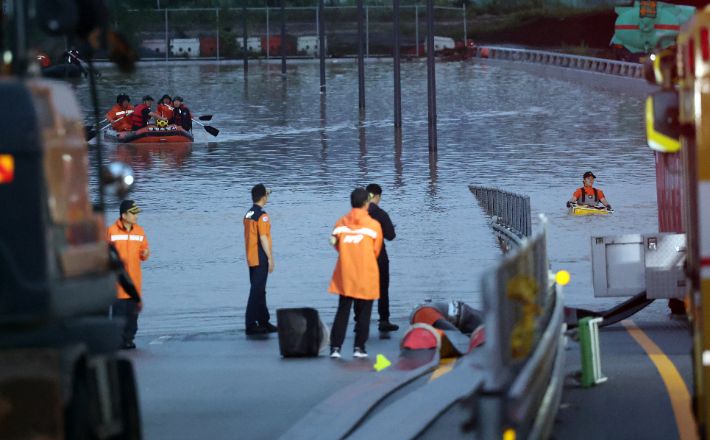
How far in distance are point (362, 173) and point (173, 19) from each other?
62.4 meters

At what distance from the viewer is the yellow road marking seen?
1069cm

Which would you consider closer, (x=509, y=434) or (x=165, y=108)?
(x=509, y=434)

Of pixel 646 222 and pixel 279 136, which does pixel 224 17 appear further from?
pixel 646 222

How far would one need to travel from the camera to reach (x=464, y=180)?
2994cm

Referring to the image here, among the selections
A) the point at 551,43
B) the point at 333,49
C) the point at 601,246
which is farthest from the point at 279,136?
the point at 551,43

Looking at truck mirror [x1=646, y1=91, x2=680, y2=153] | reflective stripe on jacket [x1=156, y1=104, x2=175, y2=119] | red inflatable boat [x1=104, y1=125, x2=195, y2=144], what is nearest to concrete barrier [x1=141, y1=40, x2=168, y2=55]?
red inflatable boat [x1=104, y1=125, x2=195, y2=144]

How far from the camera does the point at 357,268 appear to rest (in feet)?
38.4

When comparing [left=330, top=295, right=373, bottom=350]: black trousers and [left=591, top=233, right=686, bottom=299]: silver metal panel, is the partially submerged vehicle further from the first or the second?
[left=330, top=295, right=373, bottom=350]: black trousers

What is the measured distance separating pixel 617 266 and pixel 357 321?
2.91 metres

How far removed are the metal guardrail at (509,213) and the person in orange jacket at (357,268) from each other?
4.50 m

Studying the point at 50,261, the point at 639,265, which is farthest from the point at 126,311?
the point at 50,261

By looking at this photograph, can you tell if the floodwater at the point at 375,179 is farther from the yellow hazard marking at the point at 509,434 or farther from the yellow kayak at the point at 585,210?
the yellow hazard marking at the point at 509,434

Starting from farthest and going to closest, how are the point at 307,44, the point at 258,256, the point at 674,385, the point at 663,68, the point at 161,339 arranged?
the point at 307,44
the point at 161,339
the point at 258,256
the point at 674,385
the point at 663,68

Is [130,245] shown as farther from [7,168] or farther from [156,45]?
[156,45]
